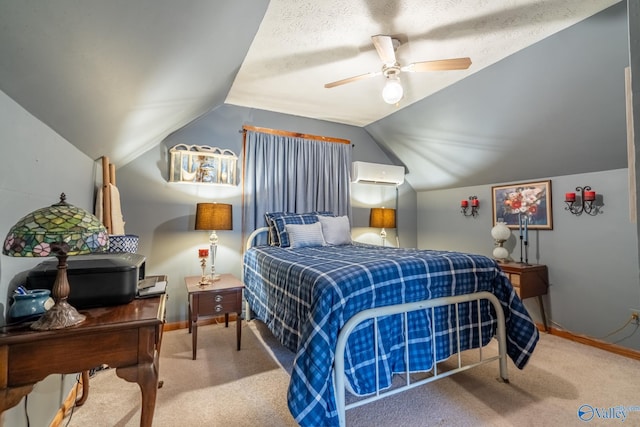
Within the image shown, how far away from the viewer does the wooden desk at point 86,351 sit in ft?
3.17

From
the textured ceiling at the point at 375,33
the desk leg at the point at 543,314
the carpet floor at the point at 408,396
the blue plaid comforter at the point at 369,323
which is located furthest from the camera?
the desk leg at the point at 543,314

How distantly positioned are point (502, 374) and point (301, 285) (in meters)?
1.58

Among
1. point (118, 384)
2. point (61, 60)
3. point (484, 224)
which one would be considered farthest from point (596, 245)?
point (118, 384)

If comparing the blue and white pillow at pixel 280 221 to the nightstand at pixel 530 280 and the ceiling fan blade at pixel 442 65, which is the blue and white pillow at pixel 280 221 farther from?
the nightstand at pixel 530 280

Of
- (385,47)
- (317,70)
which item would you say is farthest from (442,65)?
(317,70)

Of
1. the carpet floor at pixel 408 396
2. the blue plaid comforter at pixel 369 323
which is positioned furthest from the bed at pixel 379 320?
the carpet floor at pixel 408 396

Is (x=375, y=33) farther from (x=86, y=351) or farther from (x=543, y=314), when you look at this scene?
(x=543, y=314)

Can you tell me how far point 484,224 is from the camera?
147 inches

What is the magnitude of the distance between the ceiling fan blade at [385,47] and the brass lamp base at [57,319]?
2.20m

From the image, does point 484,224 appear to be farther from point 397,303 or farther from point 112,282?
point 112,282

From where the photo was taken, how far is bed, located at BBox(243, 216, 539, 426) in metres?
1.36

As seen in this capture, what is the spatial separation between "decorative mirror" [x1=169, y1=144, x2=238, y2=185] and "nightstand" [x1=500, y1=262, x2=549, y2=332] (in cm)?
317

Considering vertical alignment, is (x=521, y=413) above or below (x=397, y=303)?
below

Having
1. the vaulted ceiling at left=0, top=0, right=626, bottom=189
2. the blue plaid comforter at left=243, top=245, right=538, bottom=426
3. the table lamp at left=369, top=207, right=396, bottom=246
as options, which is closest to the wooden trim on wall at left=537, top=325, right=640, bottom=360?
the blue plaid comforter at left=243, top=245, right=538, bottom=426
